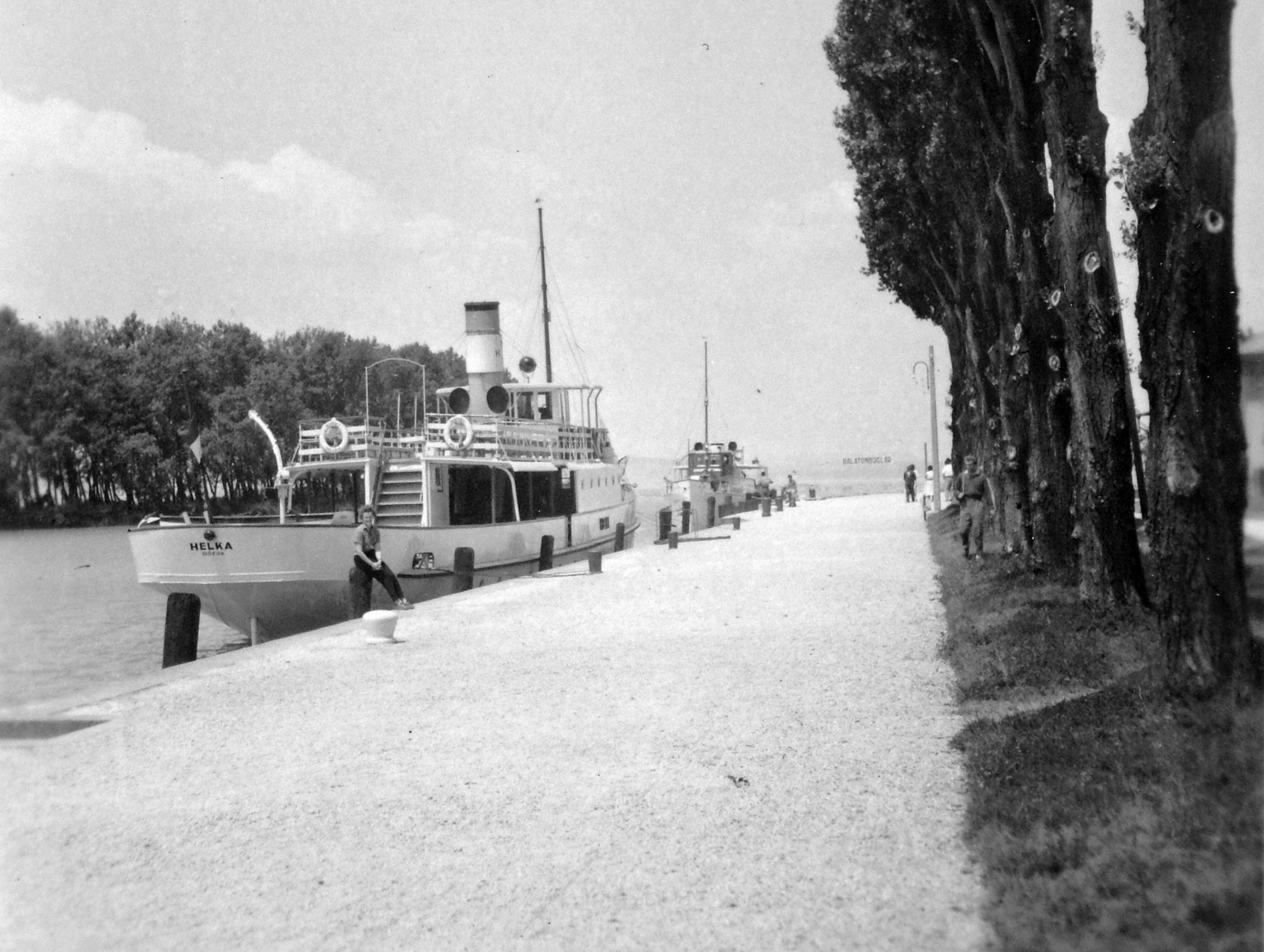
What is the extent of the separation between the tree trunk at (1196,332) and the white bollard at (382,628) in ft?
33.5

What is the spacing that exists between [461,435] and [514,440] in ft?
10.0

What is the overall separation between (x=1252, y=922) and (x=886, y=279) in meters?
31.5

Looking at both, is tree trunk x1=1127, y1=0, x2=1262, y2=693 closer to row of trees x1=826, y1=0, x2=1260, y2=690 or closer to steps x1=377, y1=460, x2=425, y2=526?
row of trees x1=826, y1=0, x2=1260, y2=690

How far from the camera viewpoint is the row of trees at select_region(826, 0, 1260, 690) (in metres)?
6.60

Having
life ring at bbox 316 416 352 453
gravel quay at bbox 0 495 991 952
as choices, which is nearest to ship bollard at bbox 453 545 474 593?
life ring at bbox 316 416 352 453

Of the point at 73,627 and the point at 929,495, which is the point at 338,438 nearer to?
the point at 73,627

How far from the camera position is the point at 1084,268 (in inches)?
423

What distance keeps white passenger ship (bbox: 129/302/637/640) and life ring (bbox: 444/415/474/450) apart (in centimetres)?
4

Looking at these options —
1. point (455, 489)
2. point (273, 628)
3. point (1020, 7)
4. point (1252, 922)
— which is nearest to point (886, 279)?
point (455, 489)

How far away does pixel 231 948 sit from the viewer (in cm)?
515

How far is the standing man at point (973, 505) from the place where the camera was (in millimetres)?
20406

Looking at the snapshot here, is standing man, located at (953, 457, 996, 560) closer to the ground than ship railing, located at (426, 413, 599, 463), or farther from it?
closer to the ground

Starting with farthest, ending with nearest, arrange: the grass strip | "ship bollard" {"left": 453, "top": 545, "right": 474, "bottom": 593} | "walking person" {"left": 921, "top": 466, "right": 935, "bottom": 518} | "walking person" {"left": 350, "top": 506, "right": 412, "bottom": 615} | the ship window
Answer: "walking person" {"left": 921, "top": 466, "right": 935, "bottom": 518} → the ship window → "ship bollard" {"left": 453, "top": 545, "right": 474, "bottom": 593} → "walking person" {"left": 350, "top": 506, "right": 412, "bottom": 615} → the grass strip

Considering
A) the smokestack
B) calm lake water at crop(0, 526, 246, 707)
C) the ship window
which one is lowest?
calm lake water at crop(0, 526, 246, 707)
